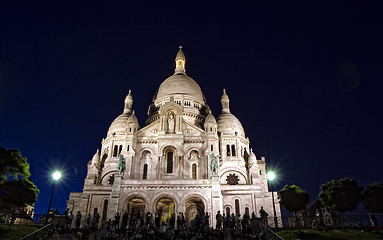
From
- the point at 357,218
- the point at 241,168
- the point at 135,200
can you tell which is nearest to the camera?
the point at 357,218

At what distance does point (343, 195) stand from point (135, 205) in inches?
981

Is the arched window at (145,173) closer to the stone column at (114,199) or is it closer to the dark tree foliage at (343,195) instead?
the stone column at (114,199)

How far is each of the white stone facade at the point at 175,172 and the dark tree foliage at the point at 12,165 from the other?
9.92 meters

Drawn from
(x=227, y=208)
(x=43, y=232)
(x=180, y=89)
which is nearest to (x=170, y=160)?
(x=227, y=208)

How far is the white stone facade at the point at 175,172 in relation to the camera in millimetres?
35719

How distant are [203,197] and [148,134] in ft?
44.4

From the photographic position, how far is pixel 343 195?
35625 millimetres

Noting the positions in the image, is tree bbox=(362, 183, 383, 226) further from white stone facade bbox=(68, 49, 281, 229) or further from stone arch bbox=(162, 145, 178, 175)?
stone arch bbox=(162, 145, 178, 175)

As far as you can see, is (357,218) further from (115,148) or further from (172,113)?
(115,148)

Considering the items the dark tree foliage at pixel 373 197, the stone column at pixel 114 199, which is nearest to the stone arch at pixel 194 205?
the stone column at pixel 114 199

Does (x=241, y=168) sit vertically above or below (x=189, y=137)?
below

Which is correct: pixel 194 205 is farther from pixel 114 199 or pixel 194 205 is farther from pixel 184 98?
pixel 184 98

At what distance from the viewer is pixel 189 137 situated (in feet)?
144

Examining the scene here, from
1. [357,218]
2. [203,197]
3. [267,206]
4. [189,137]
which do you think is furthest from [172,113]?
[357,218]
